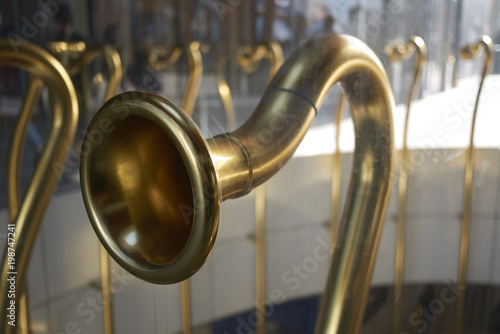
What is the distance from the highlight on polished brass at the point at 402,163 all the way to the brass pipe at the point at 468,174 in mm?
28

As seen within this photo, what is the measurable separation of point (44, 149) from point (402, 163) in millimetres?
309

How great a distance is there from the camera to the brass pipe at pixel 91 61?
16.7 inches

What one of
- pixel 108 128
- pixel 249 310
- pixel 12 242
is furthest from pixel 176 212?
pixel 12 242

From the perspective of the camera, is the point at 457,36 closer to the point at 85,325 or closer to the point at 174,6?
the point at 174,6

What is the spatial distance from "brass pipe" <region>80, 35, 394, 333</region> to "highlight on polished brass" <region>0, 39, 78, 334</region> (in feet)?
0.66

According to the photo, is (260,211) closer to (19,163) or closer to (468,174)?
(468,174)

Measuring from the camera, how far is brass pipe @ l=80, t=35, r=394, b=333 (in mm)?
148

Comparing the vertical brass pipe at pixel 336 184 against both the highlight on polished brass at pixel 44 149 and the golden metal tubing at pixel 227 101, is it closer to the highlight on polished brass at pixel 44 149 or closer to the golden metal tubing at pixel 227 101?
the golden metal tubing at pixel 227 101

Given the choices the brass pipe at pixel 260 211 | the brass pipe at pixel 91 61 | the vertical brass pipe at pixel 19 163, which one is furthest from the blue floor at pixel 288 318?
the vertical brass pipe at pixel 19 163

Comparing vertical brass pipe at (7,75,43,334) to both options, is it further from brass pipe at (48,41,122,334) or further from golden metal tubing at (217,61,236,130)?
golden metal tubing at (217,61,236,130)

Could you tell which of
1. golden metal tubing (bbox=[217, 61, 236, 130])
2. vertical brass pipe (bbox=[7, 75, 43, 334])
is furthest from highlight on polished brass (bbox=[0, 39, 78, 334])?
golden metal tubing (bbox=[217, 61, 236, 130])

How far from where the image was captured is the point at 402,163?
0.98 ft

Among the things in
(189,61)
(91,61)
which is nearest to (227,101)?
(189,61)

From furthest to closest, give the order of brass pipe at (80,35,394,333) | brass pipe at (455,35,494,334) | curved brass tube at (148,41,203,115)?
curved brass tube at (148,41,203,115), brass pipe at (455,35,494,334), brass pipe at (80,35,394,333)
